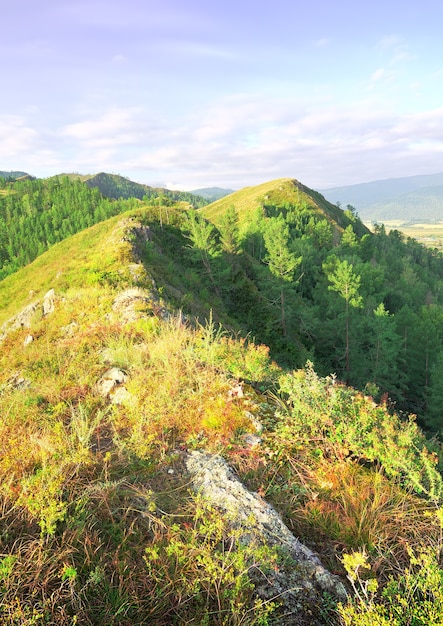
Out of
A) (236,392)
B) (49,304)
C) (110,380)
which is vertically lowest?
(236,392)

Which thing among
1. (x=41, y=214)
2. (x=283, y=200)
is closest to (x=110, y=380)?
(x=283, y=200)

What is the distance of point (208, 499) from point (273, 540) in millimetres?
782

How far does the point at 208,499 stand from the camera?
3562mm

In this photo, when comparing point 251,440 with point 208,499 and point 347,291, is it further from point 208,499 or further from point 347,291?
point 347,291

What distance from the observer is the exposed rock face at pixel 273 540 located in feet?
9.30

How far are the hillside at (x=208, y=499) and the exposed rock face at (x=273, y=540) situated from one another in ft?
0.05

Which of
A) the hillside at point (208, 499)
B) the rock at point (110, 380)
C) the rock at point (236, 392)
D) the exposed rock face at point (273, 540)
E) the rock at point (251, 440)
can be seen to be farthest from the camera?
the rock at point (110, 380)

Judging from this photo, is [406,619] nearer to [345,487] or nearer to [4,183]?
[345,487]

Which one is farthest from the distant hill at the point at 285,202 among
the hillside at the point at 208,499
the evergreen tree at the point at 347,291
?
the hillside at the point at 208,499

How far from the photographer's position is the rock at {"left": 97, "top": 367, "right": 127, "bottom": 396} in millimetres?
6086

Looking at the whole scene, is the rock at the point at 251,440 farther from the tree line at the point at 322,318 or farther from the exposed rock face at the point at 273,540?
the tree line at the point at 322,318

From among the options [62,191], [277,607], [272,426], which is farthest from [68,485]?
[62,191]

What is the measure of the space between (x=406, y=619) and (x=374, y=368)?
32.7 m

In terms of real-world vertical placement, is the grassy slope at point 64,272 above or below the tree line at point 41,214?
below
